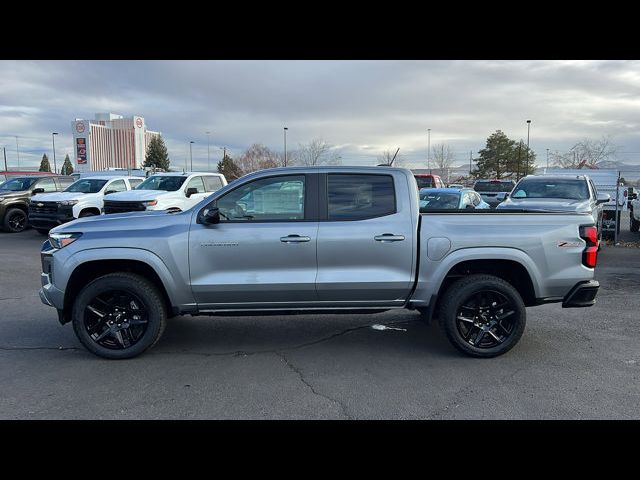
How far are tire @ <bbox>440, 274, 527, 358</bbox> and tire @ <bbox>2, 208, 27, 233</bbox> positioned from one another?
16.0 metres

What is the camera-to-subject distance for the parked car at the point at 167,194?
511 inches

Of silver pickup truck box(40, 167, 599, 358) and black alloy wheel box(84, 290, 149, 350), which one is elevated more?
silver pickup truck box(40, 167, 599, 358)

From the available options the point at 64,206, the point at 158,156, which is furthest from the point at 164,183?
the point at 158,156

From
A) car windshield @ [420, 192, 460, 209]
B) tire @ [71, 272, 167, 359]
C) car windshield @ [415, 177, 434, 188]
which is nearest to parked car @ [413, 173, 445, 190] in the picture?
car windshield @ [415, 177, 434, 188]

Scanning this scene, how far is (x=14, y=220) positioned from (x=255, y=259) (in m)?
14.9

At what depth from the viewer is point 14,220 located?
53.2 feet

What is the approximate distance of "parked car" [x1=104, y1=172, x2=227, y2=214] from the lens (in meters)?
13.0

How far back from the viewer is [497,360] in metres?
4.89

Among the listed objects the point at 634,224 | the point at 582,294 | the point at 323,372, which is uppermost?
the point at 634,224

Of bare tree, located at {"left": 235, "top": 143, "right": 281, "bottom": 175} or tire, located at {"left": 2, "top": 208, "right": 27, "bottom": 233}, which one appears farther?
bare tree, located at {"left": 235, "top": 143, "right": 281, "bottom": 175}

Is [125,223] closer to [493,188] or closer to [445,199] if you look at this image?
[445,199]

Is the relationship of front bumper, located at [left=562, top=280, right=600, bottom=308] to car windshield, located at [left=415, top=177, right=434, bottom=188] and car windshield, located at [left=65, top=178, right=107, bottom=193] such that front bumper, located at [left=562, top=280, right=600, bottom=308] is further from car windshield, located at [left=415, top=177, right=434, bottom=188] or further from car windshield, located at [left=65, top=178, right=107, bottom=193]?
car windshield, located at [left=415, top=177, right=434, bottom=188]
